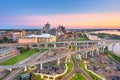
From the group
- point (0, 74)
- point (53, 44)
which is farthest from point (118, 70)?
point (53, 44)

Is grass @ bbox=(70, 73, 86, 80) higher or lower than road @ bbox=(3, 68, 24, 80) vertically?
lower

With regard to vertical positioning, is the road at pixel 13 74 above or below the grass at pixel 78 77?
above

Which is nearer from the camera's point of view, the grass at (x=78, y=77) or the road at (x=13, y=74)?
the road at (x=13, y=74)

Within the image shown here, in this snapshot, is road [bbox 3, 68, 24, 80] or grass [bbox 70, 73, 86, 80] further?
grass [bbox 70, 73, 86, 80]

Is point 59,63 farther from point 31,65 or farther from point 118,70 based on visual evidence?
point 118,70

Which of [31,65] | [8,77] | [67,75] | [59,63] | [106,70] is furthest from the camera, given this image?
[59,63]

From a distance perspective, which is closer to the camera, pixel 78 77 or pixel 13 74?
pixel 13 74

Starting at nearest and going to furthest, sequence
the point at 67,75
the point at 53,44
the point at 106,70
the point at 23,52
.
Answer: the point at 67,75
the point at 106,70
the point at 23,52
the point at 53,44

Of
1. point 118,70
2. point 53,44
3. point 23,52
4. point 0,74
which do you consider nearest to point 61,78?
point 0,74

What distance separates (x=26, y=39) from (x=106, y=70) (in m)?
42.2

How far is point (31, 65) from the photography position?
32562 millimetres

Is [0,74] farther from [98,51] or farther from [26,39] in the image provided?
[26,39]

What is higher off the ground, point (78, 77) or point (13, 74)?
point (13, 74)

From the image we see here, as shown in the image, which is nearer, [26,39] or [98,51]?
[98,51]
